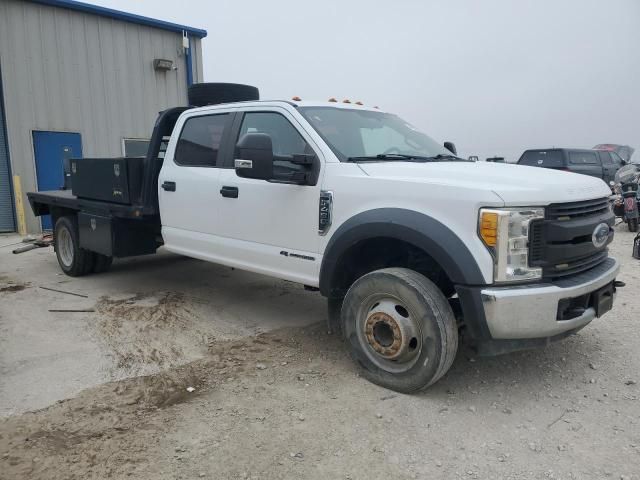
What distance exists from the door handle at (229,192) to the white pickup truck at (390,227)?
19 millimetres

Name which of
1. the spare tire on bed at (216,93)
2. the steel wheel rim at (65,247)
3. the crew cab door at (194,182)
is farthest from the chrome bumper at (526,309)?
the steel wheel rim at (65,247)

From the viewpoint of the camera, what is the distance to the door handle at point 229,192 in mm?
4418

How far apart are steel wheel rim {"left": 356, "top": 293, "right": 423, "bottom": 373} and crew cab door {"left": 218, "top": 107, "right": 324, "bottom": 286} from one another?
0.58 metres

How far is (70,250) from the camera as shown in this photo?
6.91 metres

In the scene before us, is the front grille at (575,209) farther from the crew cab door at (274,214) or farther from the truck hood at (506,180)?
the crew cab door at (274,214)

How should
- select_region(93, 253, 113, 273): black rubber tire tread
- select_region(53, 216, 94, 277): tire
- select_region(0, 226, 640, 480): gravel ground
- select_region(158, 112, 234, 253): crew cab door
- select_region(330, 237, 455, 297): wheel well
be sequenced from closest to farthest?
select_region(0, 226, 640, 480): gravel ground < select_region(330, 237, 455, 297): wheel well < select_region(158, 112, 234, 253): crew cab door < select_region(53, 216, 94, 277): tire < select_region(93, 253, 113, 273): black rubber tire tread

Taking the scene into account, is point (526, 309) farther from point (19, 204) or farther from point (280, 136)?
point (19, 204)

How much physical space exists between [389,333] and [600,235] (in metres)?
1.56

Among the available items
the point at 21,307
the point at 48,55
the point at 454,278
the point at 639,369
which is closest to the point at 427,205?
the point at 454,278

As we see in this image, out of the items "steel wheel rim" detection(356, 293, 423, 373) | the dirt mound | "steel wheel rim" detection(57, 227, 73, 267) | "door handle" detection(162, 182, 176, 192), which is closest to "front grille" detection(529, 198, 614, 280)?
"steel wheel rim" detection(356, 293, 423, 373)

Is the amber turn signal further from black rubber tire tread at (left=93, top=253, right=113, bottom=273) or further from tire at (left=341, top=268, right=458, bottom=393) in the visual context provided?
black rubber tire tread at (left=93, top=253, right=113, bottom=273)

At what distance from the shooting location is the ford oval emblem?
337 cm

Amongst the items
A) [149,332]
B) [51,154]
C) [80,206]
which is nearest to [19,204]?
[51,154]

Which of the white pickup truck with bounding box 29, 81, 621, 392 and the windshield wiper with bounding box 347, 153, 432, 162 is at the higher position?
the windshield wiper with bounding box 347, 153, 432, 162
